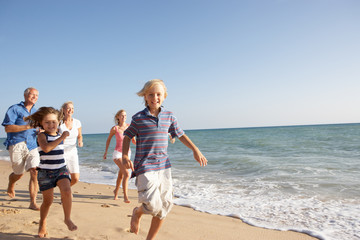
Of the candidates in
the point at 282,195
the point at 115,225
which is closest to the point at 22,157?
the point at 115,225

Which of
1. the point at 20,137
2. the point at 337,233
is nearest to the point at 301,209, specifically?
the point at 337,233

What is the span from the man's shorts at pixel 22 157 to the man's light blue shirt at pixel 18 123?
7 centimetres

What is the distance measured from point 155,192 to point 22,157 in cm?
315

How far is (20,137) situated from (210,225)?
354 centimetres

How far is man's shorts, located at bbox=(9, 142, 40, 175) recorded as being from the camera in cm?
443

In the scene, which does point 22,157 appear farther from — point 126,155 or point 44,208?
point 126,155

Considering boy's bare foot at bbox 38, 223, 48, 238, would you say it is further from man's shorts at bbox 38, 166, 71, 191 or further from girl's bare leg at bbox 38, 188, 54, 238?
man's shorts at bbox 38, 166, 71, 191

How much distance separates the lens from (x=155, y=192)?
258 centimetres

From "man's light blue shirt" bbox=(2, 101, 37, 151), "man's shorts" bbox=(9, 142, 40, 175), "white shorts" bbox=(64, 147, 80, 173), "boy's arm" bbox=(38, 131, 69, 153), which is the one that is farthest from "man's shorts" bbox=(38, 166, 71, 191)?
"man's light blue shirt" bbox=(2, 101, 37, 151)

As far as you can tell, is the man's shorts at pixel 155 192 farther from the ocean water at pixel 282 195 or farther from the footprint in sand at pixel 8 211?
the footprint in sand at pixel 8 211

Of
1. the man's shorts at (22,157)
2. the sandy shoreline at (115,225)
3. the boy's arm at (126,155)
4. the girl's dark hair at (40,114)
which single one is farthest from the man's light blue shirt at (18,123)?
the boy's arm at (126,155)

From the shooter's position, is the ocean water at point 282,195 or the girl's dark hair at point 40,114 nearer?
the girl's dark hair at point 40,114

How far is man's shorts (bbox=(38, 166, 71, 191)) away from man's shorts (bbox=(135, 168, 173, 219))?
105 cm

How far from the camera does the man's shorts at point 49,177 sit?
9.59ft
